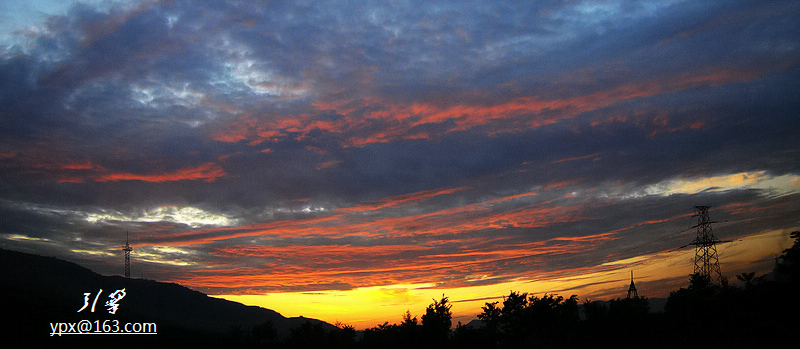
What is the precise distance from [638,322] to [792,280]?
16625 millimetres

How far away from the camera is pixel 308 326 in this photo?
91750 millimetres

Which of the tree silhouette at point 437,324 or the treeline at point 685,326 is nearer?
the treeline at point 685,326

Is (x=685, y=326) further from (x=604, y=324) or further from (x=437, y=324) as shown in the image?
(x=437, y=324)

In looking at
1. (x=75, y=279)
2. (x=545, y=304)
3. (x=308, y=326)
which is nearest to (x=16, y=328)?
(x=308, y=326)

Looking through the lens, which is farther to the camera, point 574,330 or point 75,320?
point 75,320

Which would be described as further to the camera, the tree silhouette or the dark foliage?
the tree silhouette

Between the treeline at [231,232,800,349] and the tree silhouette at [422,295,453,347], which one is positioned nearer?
the treeline at [231,232,800,349]

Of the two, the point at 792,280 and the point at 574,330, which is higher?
the point at 792,280

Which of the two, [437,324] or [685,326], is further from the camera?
[437,324]

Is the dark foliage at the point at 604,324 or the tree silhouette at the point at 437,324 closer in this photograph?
the dark foliage at the point at 604,324

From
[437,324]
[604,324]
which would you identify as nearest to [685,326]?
[604,324]

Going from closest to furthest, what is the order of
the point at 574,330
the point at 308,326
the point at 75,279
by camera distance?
the point at 574,330 < the point at 308,326 < the point at 75,279

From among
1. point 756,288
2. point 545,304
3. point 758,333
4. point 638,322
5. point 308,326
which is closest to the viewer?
point 758,333

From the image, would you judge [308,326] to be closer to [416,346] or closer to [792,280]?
Answer: [416,346]
